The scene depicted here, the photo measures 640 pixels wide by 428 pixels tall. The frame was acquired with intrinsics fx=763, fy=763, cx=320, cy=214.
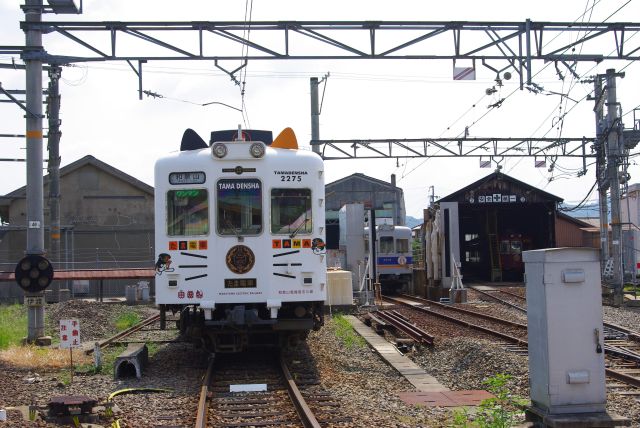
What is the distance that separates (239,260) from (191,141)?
2040 mm

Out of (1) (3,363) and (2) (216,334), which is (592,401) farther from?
(1) (3,363)

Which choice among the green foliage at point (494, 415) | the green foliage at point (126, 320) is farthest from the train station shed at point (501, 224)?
the green foliage at point (494, 415)

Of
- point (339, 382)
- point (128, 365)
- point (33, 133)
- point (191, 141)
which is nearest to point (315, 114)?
point (33, 133)

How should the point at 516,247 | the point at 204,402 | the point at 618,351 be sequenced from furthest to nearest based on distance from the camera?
A: the point at 516,247, the point at 618,351, the point at 204,402

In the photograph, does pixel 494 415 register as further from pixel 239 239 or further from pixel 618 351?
pixel 618 351

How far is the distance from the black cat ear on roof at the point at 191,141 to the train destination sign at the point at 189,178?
0.62m

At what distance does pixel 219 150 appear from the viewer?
10836 mm

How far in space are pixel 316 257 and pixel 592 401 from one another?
16.9 ft

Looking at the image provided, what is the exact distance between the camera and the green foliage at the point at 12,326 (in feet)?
47.3

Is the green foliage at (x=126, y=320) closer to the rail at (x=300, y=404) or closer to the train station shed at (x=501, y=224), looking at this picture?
the rail at (x=300, y=404)

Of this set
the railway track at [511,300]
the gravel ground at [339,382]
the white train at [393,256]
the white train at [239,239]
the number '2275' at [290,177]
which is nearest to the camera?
the gravel ground at [339,382]

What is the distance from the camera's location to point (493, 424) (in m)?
6.67

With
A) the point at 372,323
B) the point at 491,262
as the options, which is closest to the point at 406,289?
the point at 491,262

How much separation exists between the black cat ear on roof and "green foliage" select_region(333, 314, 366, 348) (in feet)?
15.1
